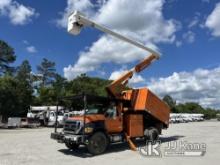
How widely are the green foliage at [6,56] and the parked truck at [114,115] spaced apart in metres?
61.1

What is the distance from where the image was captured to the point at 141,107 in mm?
17781

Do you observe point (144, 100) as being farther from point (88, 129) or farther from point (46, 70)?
point (46, 70)

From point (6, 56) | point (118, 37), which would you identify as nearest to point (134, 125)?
point (118, 37)

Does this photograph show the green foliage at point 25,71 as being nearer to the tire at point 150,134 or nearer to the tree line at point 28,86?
the tree line at point 28,86

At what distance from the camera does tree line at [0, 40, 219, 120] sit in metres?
45.9

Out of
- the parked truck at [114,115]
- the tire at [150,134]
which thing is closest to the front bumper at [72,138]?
the parked truck at [114,115]

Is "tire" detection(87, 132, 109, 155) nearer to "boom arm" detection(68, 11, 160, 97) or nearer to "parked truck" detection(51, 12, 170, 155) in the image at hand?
"parked truck" detection(51, 12, 170, 155)

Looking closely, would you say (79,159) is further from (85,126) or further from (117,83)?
(117,83)

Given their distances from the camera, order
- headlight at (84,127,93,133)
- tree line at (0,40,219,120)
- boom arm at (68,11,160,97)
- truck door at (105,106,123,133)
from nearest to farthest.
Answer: headlight at (84,127,93,133) < boom arm at (68,11,160,97) < truck door at (105,106,123,133) < tree line at (0,40,219,120)

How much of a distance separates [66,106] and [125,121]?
339 cm

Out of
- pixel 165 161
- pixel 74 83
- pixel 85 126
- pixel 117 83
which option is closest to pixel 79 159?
pixel 85 126

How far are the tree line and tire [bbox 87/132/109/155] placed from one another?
27.9ft

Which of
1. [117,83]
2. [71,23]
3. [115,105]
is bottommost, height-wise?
[115,105]

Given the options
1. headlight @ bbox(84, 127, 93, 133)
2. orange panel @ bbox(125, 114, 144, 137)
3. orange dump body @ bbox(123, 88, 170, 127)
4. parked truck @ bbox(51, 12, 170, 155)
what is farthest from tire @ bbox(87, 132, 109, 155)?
orange dump body @ bbox(123, 88, 170, 127)
